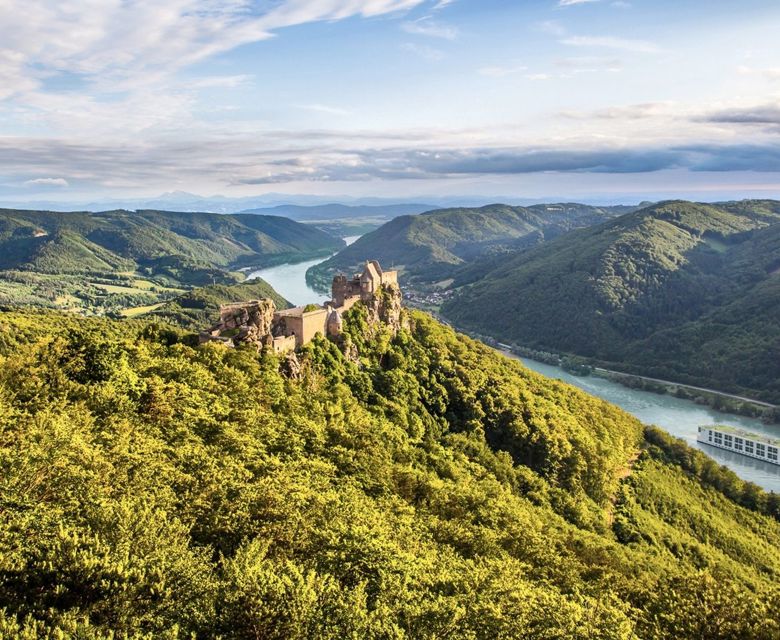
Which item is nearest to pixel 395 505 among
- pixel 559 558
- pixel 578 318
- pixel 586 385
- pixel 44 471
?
pixel 559 558

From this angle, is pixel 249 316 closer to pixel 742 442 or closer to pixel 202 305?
pixel 742 442

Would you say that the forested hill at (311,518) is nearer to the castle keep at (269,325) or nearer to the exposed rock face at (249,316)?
the castle keep at (269,325)

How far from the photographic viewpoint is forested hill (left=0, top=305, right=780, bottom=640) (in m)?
15.6

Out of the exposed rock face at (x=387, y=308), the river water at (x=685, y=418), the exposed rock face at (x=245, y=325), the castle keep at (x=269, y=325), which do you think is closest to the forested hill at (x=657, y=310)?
the river water at (x=685, y=418)

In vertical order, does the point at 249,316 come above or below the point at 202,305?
above

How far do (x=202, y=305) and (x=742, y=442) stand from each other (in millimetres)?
134097

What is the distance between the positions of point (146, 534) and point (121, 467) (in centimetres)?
466

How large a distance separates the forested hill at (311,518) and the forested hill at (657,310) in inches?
3180

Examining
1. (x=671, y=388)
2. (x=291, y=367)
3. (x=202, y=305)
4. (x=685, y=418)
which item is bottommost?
(x=685, y=418)

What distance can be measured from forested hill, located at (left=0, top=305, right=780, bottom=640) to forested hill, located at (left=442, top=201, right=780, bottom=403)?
80.8m

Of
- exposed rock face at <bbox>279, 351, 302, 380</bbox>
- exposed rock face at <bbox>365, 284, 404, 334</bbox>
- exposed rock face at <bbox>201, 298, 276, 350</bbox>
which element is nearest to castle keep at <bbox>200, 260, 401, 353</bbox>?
exposed rock face at <bbox>201, 298, 276, 350</bbox>

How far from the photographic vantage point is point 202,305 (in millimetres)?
171000

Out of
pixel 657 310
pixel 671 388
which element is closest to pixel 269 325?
pixel 671 388

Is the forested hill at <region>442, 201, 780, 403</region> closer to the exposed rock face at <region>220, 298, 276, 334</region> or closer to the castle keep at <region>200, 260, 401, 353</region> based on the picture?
the castle keep at <region>200, 260, 401, 353</region>
